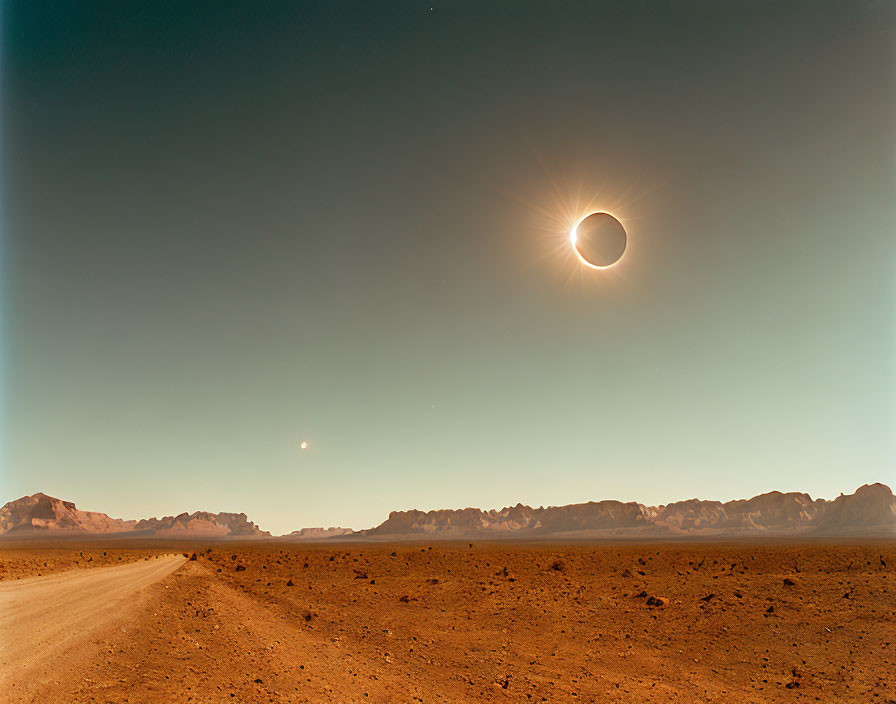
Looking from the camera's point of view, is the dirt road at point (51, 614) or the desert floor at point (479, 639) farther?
the desert floor at point (479, 639)

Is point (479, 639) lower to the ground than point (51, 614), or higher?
lower

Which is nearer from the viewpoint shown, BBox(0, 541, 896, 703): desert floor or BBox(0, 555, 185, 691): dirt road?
BBox(0, 555, 185, 691): dirt road

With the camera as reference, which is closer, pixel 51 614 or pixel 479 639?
pixel 51 614

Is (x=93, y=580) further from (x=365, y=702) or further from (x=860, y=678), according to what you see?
(x=860, y=678)
